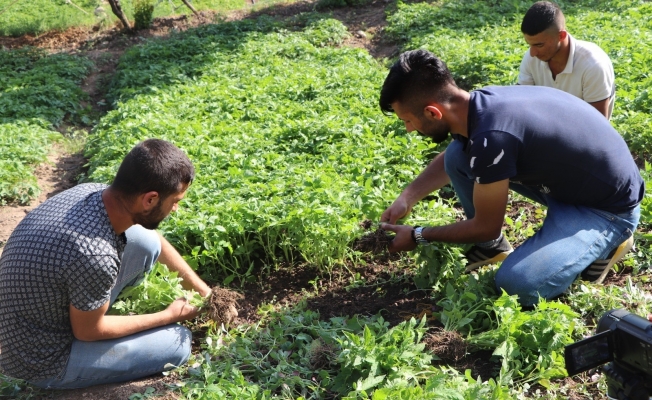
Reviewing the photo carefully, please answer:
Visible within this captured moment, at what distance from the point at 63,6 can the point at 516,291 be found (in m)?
14.9

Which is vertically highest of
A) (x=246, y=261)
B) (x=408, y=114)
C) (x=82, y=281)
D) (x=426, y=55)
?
(x=426, y=55)

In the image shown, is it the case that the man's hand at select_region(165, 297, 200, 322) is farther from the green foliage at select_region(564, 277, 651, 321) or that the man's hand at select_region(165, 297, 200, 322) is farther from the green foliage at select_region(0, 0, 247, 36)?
the green foliage at select_region(0, 0, 247, 36)

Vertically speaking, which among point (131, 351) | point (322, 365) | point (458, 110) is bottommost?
point (322, 365)

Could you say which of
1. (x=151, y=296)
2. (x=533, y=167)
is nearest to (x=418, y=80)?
(x=533, y=167)

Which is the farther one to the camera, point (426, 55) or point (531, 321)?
point (426, 55)

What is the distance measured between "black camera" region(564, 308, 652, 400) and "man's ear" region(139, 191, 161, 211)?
6.15ft

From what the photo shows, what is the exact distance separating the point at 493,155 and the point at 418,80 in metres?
0.54

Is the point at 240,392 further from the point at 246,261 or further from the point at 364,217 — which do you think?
the point at 364,217

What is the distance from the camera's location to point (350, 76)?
27.4 ft

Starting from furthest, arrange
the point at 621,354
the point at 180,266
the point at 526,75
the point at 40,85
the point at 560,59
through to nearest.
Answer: the point at 40,85 < the point at 526,75 < the point at 560,59 < the point at 180,266 < the point at 621,354

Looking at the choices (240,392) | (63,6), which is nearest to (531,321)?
(240,392)

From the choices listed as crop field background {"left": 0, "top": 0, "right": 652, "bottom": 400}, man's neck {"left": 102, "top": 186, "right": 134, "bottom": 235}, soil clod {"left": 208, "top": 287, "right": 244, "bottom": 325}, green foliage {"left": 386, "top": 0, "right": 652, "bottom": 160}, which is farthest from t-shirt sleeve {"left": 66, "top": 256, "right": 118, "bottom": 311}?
green foliage {"left": 386, "top": 0, "right": 652, "bottom": 160}

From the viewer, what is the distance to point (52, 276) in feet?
9.95

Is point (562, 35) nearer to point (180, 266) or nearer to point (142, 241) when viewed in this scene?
point (180, 266)
